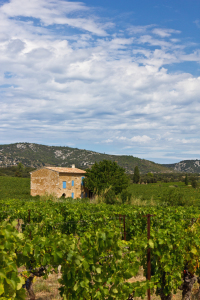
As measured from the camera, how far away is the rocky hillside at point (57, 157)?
4839 inches

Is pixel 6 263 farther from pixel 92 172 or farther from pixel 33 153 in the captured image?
pixel 33 153

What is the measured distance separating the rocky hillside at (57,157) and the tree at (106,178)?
89.7m

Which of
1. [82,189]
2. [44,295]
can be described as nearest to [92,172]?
[82,189]

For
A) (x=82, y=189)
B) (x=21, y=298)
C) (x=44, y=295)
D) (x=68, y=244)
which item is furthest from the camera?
(x=82, y=189)

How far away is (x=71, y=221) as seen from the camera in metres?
9.16

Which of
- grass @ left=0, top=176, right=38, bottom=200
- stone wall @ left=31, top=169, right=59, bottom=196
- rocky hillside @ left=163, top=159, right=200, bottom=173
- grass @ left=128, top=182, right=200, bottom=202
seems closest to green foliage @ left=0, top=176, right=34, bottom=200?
grass @ left=0, top=176, right=38, bottom=200

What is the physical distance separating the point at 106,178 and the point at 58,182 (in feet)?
17.9

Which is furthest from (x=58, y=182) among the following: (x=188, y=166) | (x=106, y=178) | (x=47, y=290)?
(x=188, y=166)

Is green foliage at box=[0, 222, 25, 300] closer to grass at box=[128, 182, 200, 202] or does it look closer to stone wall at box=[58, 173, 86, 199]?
grass at box=[128, 182, 200, 202]

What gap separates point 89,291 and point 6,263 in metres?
1.40

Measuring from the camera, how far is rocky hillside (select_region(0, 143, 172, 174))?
4839 inches

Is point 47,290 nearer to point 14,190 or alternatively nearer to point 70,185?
point 70,185

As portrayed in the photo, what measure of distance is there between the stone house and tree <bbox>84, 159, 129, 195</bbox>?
121cm

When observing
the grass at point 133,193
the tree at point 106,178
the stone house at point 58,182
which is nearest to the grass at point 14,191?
the grass at point 133,193
